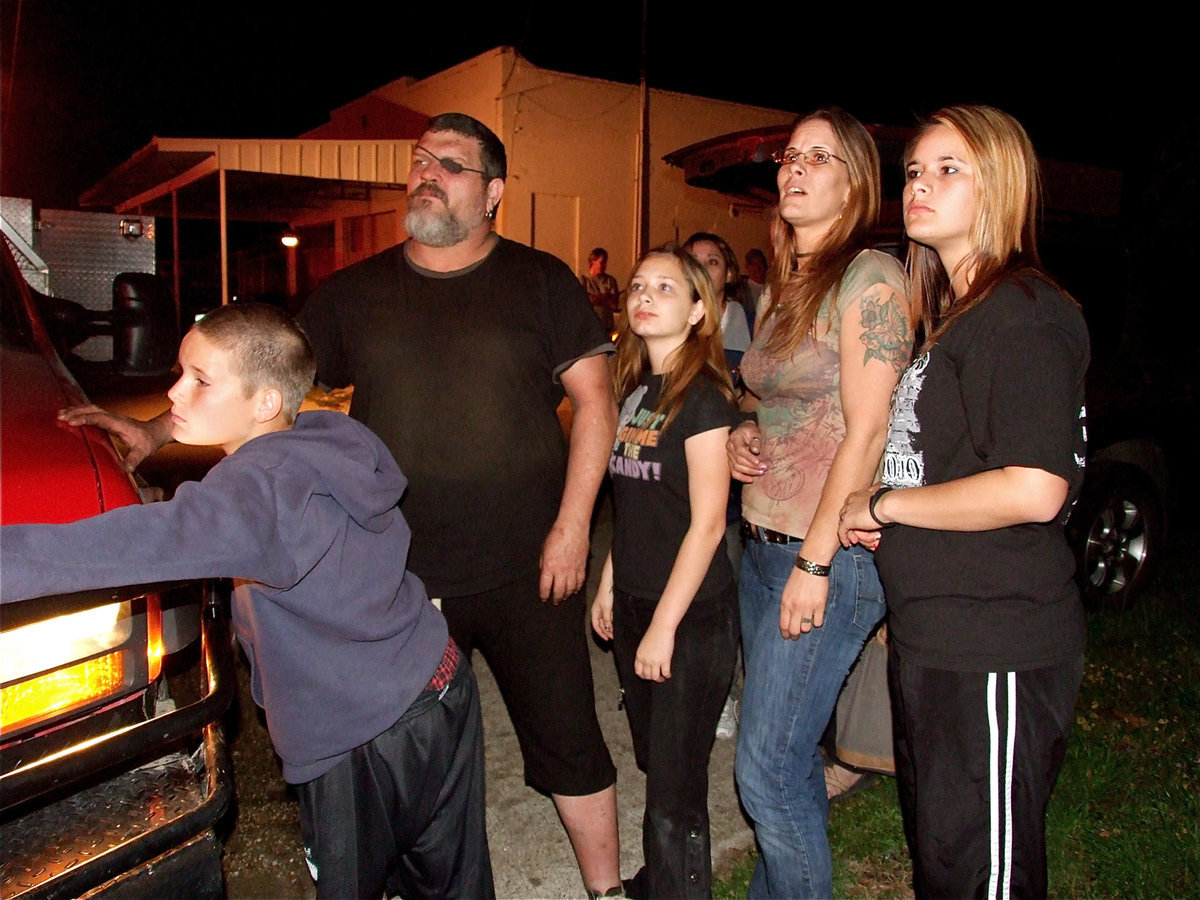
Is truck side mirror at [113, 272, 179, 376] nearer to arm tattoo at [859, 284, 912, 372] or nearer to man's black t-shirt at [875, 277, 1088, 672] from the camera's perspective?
arm tattoo at [859, 284, 912, 372]

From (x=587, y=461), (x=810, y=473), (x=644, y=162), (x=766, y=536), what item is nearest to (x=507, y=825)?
(x=587, y=461)

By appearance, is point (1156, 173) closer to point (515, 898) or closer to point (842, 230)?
point (842, 230)

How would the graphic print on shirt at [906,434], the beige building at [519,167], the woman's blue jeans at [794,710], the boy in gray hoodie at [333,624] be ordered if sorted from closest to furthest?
the boy in gray hoodie at [333,624] → the graphic print on shirt at [906,434] → the woman's blue jeans at [794,710] → the beige building at [519,167]

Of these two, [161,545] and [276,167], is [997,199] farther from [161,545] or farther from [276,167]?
[276,167]

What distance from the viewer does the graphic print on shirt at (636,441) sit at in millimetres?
2664

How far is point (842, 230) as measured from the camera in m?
2.55

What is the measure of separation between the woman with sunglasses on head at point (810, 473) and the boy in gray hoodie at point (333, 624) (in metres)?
0.84

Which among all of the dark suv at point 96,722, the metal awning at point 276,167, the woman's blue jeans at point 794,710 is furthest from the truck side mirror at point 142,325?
the metal awning at point 276,167

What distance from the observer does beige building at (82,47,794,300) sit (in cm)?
1712

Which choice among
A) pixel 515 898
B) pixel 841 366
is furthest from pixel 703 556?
pixel 515 898

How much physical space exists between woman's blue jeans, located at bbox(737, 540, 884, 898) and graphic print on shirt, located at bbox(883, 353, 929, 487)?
0.32 m

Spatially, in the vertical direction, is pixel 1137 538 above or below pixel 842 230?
below

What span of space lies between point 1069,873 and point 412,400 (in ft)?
9.42

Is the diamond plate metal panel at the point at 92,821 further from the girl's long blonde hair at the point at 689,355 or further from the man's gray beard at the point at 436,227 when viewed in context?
the man's gray beard at the point at 436,227
